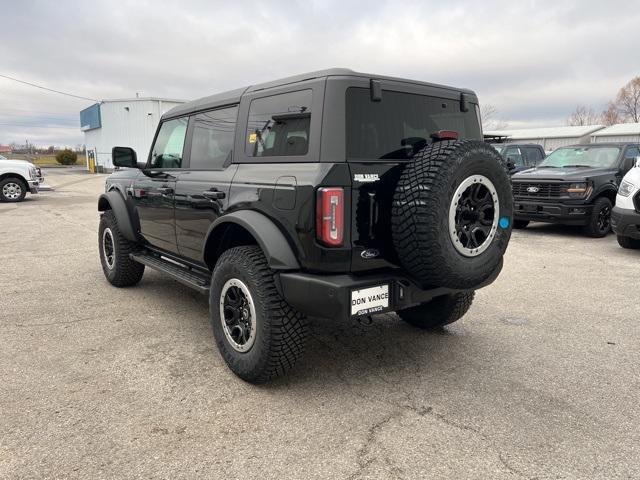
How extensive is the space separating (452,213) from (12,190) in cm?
1701

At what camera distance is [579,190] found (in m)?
8.86

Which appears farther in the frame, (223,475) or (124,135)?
(124,135)

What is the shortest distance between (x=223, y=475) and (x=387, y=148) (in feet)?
6.64

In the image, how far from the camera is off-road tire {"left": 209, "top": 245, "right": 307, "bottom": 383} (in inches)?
115

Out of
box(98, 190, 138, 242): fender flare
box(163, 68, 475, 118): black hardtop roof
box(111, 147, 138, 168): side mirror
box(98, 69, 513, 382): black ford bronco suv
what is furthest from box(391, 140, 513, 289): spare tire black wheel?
box(98, 190, 138, 242): fender flare

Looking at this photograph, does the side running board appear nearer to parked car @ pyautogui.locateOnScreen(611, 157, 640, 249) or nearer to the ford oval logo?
the ford oval logo

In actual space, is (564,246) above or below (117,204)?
below

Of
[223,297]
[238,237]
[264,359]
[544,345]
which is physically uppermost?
[238,237]

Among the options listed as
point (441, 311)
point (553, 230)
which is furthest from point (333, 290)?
point (553, 230)

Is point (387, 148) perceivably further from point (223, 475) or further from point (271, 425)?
point (223, 475)

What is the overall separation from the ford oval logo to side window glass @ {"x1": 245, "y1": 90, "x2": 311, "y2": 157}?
0.69 meters

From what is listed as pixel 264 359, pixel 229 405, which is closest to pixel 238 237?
pixel 264 359

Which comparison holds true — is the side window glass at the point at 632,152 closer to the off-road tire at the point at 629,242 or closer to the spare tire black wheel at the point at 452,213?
the off-road tire at the point at 629,242

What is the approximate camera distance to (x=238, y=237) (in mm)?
3453
